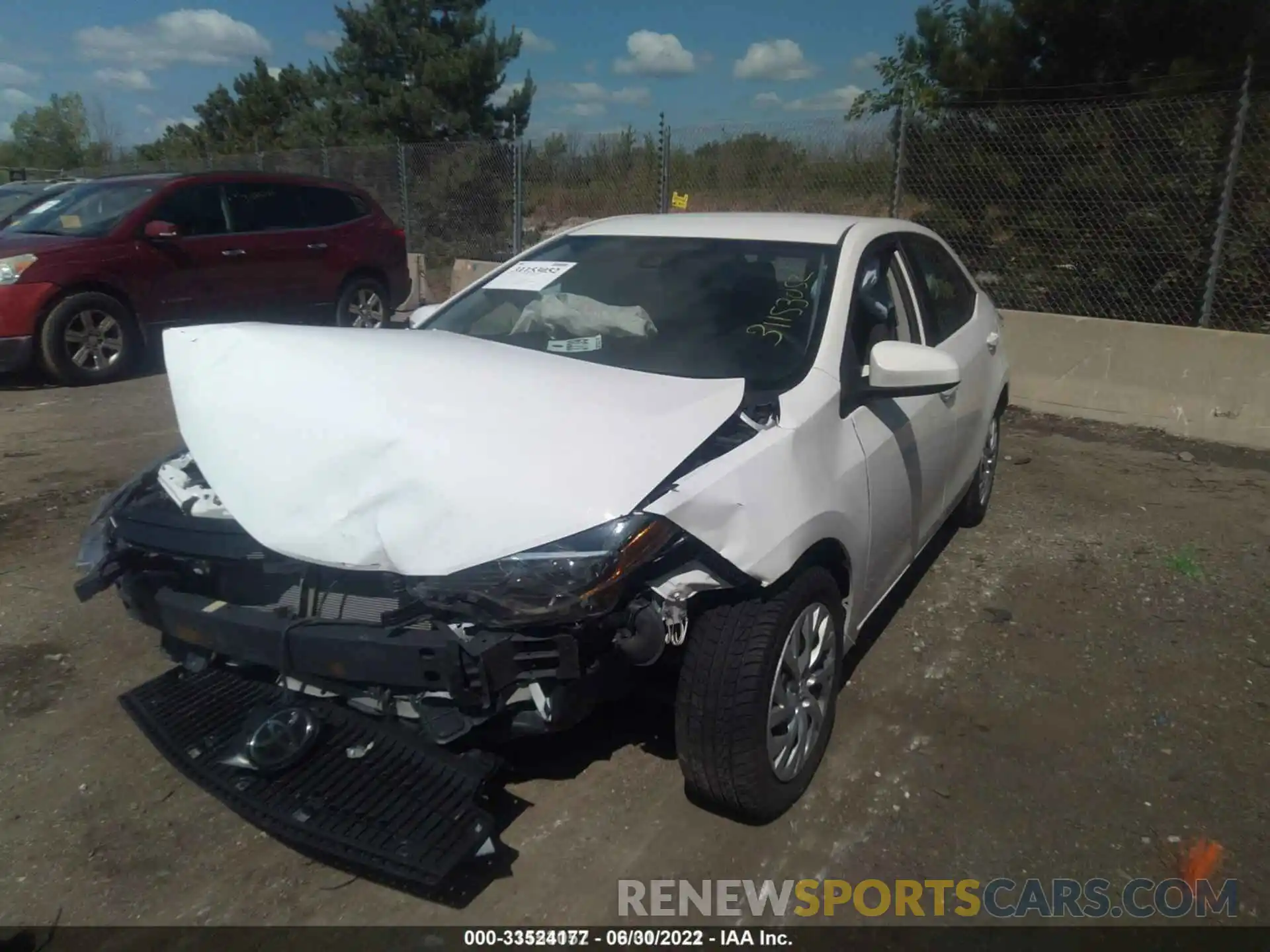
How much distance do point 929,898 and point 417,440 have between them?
1831 millimetres

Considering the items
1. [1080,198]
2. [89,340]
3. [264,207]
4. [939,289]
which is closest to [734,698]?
[939,289]

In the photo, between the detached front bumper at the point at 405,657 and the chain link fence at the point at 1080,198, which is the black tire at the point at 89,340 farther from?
the chain link fence at the point at 1080,198

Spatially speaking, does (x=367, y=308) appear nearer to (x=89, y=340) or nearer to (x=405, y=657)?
(x=89, y=340)

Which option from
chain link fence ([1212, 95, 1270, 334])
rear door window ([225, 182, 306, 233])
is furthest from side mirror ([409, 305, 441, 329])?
chain link fence ([1212, 95, 1270, 334])

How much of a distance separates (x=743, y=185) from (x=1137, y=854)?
29.8ft

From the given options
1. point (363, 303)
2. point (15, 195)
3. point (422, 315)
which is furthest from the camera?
point (15, 195)

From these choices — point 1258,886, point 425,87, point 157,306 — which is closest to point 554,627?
point 1258,886

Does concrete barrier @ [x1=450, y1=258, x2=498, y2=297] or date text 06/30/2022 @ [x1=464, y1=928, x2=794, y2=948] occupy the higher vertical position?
concrete barrier @ [x1=450, y1=258, x2=498, y2=297]

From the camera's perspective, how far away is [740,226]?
13.0ft

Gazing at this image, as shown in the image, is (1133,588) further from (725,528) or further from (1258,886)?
(725,528)

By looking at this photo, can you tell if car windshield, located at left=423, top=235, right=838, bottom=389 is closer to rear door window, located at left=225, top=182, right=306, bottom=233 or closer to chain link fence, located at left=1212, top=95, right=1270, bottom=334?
chain link fence, located at left=1212, top=95, right=1270, bottom=334

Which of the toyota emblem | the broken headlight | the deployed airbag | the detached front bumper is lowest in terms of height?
the toyota emblem

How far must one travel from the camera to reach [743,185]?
1078 centimetres

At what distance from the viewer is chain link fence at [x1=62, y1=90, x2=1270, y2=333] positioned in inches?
295
